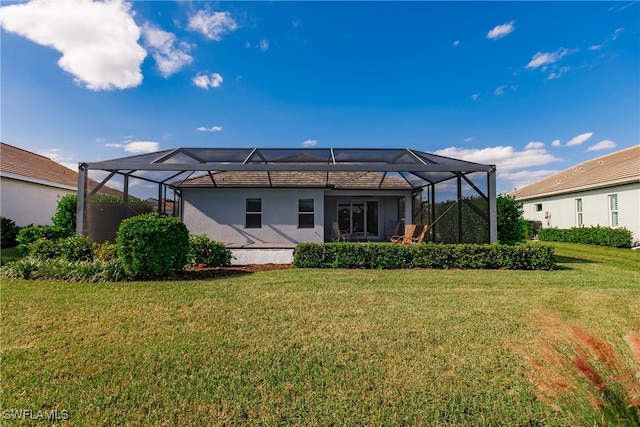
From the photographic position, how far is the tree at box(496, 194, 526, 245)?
873 cm

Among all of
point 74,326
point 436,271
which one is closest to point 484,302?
point 436,271

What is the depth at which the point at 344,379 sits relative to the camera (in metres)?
2.41

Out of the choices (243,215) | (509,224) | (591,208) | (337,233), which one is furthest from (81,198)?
(591,208)

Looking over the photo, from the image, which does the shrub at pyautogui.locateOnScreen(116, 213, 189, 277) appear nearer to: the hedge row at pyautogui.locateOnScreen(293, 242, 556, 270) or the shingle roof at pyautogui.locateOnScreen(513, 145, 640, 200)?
the hedge row at pyautogui.locateOnScreen(293, 242, 556, 270)

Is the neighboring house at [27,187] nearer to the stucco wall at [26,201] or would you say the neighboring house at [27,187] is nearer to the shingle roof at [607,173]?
the stucco wall at [26,201]

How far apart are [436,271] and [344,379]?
5090mm

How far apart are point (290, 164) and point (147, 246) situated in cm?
423

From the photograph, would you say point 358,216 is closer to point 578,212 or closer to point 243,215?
point 243,215

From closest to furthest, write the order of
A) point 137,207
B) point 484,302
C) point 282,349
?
point 282,349 < point 484,302 < point 137,207

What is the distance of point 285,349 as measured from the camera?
2.91 meters

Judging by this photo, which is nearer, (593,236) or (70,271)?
(70,271)

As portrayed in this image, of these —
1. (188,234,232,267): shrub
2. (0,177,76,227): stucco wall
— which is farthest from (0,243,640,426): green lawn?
(0,177,76,227): stucco wall

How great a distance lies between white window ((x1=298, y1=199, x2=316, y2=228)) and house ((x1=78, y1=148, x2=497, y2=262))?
0.05 metres

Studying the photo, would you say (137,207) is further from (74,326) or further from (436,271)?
(436,271)
